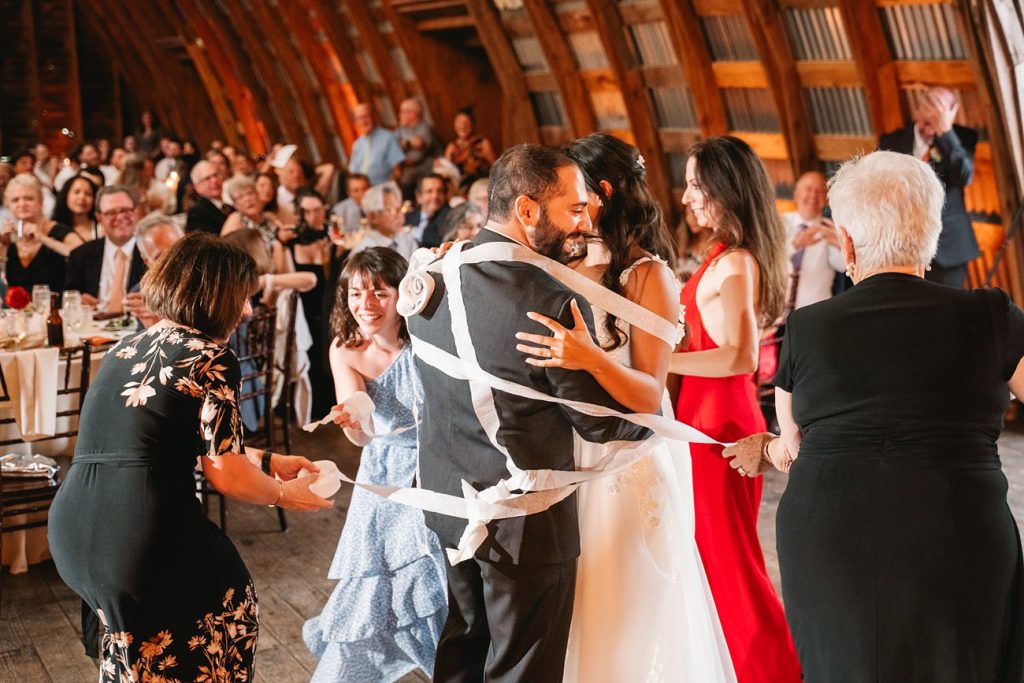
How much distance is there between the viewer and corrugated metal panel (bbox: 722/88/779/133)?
281 inches

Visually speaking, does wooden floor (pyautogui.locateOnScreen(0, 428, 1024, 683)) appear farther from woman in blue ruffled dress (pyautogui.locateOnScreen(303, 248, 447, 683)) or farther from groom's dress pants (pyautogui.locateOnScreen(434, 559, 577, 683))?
groom's dress pants (pyautogui.locateOnScreen(434, 559, 577, 683))

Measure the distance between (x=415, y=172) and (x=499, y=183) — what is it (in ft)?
24.1

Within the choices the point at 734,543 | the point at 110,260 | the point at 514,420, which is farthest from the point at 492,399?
the point at 110,260

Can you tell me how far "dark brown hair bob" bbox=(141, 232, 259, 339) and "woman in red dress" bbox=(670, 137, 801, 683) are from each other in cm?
129

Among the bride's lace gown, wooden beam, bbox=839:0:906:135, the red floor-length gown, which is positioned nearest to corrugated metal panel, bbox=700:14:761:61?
wooden beam, bbox=839:0:906:135

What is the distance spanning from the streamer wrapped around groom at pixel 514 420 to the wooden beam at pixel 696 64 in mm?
5139

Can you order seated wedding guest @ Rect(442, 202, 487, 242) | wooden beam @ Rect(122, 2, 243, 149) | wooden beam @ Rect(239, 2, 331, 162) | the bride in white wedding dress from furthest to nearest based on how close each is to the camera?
wooden beam @ Rect(122, 2, 243, 149) → wooden beam @ Rect(239, 2, 331, 162) → seated wedding guest @ Rect(442, 202, 487, 242) → the bride in white wedding dress

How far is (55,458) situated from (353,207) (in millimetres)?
4271

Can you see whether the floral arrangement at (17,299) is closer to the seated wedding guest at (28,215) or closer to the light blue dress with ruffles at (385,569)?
the seated wedding guest at (28,215)

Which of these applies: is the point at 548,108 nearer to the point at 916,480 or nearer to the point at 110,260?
the point at 110,260

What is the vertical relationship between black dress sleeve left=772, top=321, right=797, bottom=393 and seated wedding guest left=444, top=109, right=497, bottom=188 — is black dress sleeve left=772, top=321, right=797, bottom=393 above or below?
below

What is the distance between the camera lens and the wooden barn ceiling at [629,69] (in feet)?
19.5

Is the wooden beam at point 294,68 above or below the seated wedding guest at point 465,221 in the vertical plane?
above

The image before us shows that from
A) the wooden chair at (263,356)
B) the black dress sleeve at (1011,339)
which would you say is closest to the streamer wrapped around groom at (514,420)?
the black dress sleeve at (1011,339)
